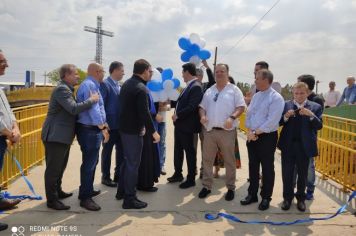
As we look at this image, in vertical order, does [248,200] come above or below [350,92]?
below

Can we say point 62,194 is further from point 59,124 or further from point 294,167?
point 294,167

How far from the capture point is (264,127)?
434 cm

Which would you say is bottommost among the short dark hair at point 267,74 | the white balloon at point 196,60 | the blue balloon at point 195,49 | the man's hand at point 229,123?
the man's hand at point 229,123

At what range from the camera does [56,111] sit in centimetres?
414

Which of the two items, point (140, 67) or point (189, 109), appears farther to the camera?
point (189, 109)

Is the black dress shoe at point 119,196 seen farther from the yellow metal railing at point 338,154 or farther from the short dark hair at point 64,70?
the yellow metal railing at point 338,154

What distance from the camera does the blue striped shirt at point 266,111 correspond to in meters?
4.34

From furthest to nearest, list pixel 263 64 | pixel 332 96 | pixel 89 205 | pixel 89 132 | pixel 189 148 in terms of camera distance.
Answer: pixel 332 96 < pixel 189 148 < pixel 263 64 < pixel 89 205 < pixel 89 132

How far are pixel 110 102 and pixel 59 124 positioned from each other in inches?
49.0

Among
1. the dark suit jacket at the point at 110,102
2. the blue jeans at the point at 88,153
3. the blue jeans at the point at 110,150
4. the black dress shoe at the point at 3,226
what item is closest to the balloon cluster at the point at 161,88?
the dark suit jacket at the point at 110,102

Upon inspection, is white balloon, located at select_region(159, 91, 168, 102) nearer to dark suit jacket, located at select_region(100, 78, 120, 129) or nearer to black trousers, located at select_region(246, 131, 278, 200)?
dark suit jacket, located at select_region(100, 78, 120, 129)

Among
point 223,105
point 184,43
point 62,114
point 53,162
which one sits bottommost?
point 53,162

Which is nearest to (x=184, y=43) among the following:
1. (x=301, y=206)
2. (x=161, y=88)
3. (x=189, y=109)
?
(x=161, y=88)

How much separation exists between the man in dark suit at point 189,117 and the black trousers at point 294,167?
144 cm
